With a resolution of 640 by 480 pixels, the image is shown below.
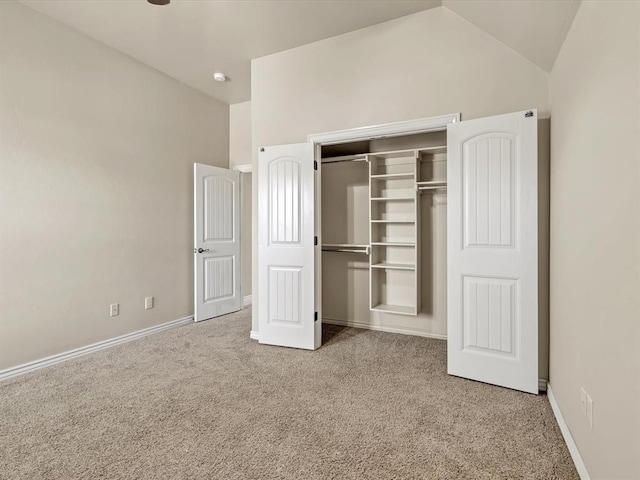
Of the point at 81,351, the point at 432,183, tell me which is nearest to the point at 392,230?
the point at 432,183

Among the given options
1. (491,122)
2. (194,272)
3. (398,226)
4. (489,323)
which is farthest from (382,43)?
(194,272)

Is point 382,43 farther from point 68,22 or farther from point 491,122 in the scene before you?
point 68,22

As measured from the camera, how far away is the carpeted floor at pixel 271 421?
1.72m

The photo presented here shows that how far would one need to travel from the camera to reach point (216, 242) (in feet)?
15.6

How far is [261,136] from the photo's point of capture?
3811 millimetres

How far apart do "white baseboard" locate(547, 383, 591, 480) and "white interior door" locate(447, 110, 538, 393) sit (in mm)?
215

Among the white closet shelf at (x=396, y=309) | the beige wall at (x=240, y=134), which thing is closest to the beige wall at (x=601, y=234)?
the white closet shelf at (x=396, y=309)

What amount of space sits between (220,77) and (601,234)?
419cm

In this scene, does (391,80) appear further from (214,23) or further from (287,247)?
(287,247)

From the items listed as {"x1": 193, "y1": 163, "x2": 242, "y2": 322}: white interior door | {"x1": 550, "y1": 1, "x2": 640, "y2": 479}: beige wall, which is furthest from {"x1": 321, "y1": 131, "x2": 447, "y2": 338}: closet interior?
{"x1": 550, "y1": 1, "x2": 640, "y2": 479}: beige wall

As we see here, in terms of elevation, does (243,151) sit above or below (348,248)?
above

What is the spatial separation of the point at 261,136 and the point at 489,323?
286 centimetres

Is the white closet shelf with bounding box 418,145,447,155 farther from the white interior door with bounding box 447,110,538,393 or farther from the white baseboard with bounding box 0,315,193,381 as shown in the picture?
the white baseboard with bounding box 0,315,193,381

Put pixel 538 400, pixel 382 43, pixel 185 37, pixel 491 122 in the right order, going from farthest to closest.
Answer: pixel 185 37, pixel 382 43, pixel 491 122, pixel 538 400
